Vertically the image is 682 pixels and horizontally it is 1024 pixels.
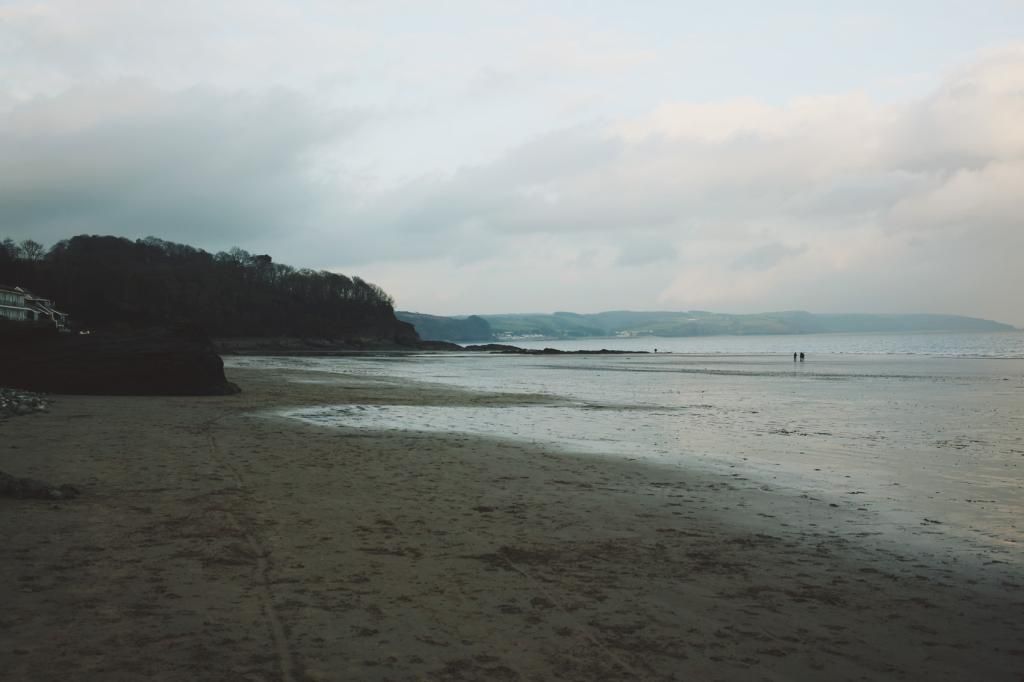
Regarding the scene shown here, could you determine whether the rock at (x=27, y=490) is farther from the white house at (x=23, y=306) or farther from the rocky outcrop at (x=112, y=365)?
the white house at (x=23, y=306)

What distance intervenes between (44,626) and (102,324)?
109856 mm

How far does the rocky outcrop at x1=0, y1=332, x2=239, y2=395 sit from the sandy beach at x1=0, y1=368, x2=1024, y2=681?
14269mm

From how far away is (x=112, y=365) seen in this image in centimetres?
2394

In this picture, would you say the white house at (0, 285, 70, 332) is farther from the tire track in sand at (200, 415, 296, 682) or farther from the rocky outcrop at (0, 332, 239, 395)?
the tire track in sand at (200, 415, 296, 682)

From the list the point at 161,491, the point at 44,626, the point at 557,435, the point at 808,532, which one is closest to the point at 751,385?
the point at 557,435

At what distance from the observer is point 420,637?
15.9 ft

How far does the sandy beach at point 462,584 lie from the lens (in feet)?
14.9

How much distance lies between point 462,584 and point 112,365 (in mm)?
22368

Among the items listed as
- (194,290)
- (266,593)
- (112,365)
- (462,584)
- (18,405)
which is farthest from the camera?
(194,290)

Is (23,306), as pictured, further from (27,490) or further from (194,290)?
(27,490)

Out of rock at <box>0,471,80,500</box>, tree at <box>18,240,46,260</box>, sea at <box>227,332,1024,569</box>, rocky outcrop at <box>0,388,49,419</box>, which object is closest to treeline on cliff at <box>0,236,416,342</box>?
tree at <box>18,240,46,260</box>

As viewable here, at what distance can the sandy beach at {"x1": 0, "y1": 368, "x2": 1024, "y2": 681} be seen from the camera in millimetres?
4527

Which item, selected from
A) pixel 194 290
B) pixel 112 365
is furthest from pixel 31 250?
pixel 112 365

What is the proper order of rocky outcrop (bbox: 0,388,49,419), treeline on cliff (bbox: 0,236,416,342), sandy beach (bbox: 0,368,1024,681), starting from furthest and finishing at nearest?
treeline on cliff (bbox: 0,236,416,342) → rocky outcrop (bbox: 0,388,49,419) → sandy beach (bbox: 0,368,1024,681)
